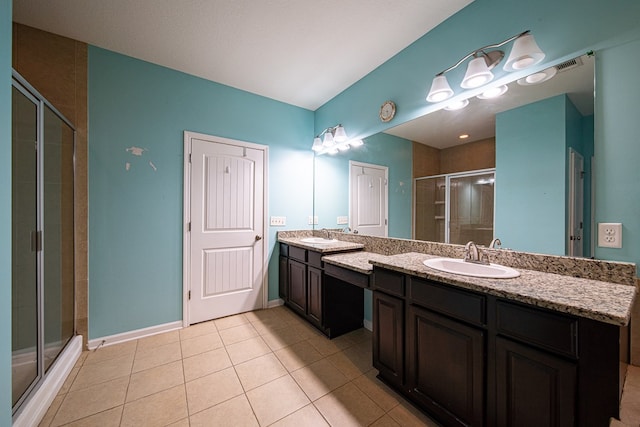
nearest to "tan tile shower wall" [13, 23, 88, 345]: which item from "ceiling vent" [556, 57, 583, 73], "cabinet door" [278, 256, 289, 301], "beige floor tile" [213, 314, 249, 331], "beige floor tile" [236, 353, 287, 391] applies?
"beige floor tile" [213, 314, 249, 331]

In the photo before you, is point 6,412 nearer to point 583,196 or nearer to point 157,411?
point 157,411

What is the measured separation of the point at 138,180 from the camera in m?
2.28

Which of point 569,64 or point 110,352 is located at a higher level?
point 569,64

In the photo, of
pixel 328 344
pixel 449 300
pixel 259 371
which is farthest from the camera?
pixel 328 344

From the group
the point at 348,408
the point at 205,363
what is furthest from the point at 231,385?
the point at 348,408

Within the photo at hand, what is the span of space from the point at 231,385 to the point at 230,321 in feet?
3.38

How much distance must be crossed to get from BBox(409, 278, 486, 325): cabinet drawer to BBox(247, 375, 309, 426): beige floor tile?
983 millimetres

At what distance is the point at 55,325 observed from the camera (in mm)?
1790

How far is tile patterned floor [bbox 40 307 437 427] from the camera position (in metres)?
1.38

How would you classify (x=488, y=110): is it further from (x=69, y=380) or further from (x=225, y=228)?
(x=69, y=380)

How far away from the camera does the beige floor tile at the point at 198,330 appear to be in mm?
2326

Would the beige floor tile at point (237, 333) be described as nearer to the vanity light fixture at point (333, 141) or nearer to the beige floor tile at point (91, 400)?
the beige floor tile at point (91, 400)

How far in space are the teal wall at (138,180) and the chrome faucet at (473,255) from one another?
2.60 meters

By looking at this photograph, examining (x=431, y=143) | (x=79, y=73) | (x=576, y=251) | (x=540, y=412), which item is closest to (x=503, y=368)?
(x=540, y=412)
